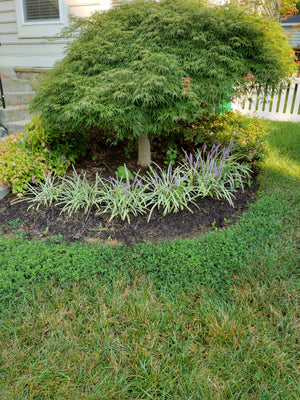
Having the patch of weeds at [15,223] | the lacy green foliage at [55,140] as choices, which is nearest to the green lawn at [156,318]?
the patch of weeds at [15,223]

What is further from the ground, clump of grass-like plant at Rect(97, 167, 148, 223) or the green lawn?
clump of grass-like plant at Rect(97, 167, 148, 223)

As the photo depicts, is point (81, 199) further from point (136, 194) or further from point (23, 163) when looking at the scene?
point (23, 163)

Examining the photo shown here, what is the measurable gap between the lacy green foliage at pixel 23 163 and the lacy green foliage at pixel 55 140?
2.5 inches

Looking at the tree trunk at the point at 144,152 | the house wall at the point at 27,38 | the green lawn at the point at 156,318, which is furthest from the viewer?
the house wall at the point at 27,38

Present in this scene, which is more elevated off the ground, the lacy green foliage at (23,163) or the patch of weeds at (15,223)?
the lacy green foliage at (23,163)

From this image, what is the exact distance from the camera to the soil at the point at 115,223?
293cm

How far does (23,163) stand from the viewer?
11.9 ft

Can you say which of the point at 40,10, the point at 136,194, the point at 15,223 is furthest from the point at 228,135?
the point at 40,10

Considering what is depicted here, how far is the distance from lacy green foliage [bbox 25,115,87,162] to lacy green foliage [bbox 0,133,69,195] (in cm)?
6

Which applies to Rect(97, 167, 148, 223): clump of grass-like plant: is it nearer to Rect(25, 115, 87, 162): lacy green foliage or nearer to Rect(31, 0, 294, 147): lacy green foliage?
Rect(31, 0, 294, 147): lacy green foliage

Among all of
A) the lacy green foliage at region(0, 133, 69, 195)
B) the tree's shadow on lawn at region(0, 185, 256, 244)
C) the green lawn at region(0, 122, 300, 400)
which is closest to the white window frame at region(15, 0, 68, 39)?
the lacy green foliage at region(0, 133, 69, 195)

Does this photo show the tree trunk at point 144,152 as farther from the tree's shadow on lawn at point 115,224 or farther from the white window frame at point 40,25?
the white window frame at point 40,25

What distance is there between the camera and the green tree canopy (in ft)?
9.87

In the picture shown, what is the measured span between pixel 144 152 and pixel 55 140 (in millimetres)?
1160
